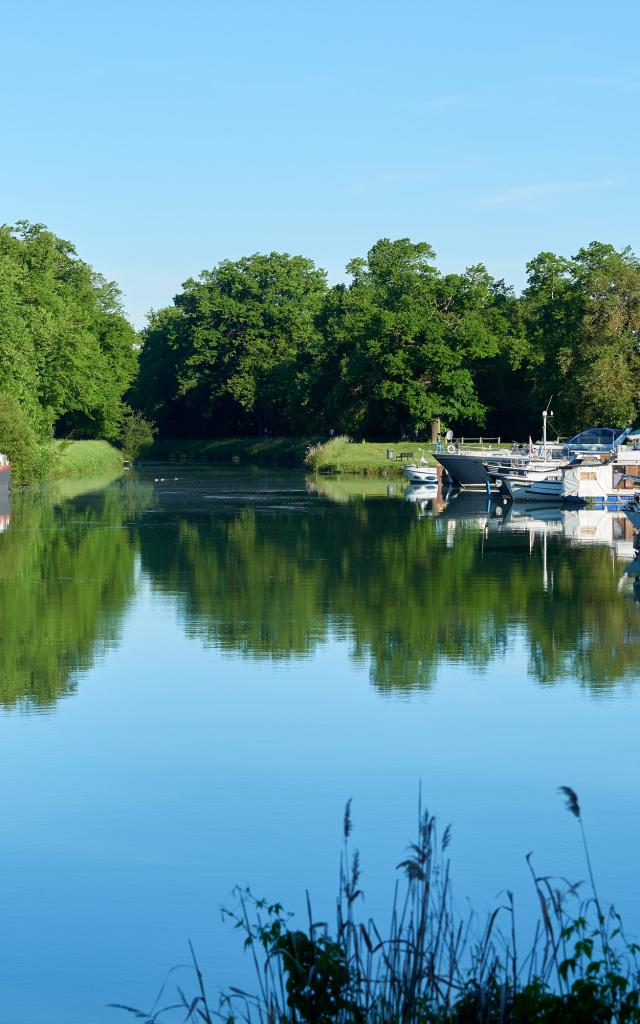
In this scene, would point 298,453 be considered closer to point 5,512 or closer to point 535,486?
point 535,486

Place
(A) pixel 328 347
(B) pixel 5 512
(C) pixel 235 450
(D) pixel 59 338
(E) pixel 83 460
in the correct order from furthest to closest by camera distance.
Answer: (C) pixel 235 450
(A) pixel 328 347
(E) pixel 83 460
(D) pixel 59 338
(B) pixel 5 512

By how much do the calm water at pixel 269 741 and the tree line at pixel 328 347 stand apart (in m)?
41.1

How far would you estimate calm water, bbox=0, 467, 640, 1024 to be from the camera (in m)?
9.63

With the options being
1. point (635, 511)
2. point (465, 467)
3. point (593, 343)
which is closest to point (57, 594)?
point (635, 511)

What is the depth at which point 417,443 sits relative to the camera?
9550 centimetres

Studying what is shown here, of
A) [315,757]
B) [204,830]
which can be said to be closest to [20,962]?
[204,830]

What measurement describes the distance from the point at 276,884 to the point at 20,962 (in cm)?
202

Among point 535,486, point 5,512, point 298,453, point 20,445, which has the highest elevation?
point 20,445

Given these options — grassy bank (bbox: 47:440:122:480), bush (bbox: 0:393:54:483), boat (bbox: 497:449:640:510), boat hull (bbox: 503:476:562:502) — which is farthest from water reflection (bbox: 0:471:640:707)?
grassy bank (bbox: 47:440:122:480)

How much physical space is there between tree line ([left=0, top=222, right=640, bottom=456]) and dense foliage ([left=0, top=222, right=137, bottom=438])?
151 millimetres

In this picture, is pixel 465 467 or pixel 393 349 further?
pixel 393 349

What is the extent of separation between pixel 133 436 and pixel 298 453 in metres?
15.0

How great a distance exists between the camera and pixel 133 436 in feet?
375

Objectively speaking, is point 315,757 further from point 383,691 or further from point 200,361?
point 200,361
